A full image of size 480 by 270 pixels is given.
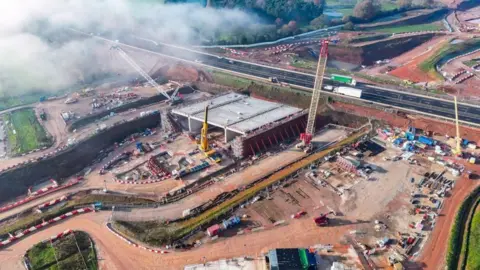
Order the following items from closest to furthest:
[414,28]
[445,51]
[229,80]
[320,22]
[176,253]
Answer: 1. [176,253]
2. [229,80]
3. [445,51]
4. [320,22]
5. [414,28]

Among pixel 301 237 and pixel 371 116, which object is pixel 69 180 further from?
pixel 371 116

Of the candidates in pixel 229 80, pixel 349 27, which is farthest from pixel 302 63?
pixel 349 27

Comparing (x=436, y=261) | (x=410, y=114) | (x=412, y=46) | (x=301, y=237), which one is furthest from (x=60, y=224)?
(x=412, y=46)

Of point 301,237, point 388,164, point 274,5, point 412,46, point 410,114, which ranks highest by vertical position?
point 274,5

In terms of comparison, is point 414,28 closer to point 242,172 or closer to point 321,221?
point 242,172

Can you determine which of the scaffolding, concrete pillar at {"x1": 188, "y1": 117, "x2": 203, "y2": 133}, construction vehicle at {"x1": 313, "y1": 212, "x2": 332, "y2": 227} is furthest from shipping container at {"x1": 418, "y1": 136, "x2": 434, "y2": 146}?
the scaffolding

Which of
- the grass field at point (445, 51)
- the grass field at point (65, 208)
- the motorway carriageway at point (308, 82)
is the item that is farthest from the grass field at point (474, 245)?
the grass field at point (445, 51)
